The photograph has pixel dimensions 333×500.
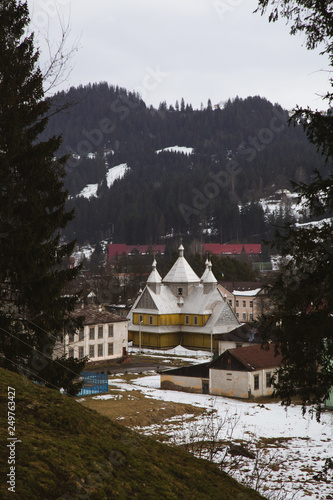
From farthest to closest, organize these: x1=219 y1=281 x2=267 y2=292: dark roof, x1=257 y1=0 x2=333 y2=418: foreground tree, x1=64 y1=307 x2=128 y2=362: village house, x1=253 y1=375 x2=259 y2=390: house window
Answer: x1=219 y1=281 x2=267 y2=292: dark roof, x1=64 y1=307 x2=128 y2=362: village house, x1=253 y1=375 x2=259 y2=390: house window, x1=257 y1=0 x2=333 y2=418: foreground tree

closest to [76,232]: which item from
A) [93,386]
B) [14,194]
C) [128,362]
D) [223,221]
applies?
[223,221]

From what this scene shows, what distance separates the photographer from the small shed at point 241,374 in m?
33.1

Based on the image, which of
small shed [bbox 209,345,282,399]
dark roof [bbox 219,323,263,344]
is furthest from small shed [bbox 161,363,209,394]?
dark roof [bbox 219,323,263,344]

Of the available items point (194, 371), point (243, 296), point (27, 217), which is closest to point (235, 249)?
point (243, 296)

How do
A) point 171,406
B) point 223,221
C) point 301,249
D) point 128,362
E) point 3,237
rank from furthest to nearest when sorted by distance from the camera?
point 223,221
point 128,362
point 171,406
point 3,237
point 301,249

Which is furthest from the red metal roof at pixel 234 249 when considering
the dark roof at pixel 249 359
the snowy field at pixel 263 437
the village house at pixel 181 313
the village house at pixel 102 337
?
the dark roof at pixel 249 359

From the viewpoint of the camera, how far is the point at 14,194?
1309cm

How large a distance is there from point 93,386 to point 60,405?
28463 mm

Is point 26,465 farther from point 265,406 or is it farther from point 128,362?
point 128,362

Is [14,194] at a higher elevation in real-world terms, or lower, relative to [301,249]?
higher

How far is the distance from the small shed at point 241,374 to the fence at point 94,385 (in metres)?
7.07

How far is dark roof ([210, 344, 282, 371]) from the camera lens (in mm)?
33688

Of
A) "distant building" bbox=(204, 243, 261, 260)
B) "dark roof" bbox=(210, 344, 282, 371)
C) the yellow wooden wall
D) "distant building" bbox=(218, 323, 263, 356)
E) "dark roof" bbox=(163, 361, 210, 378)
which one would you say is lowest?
"dark roof" bbox=(163, 361, 210, 378)

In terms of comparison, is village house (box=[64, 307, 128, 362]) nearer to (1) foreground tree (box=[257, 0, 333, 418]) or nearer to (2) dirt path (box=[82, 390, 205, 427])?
(2) dirt path (box=[82, 390, 205, 427])
